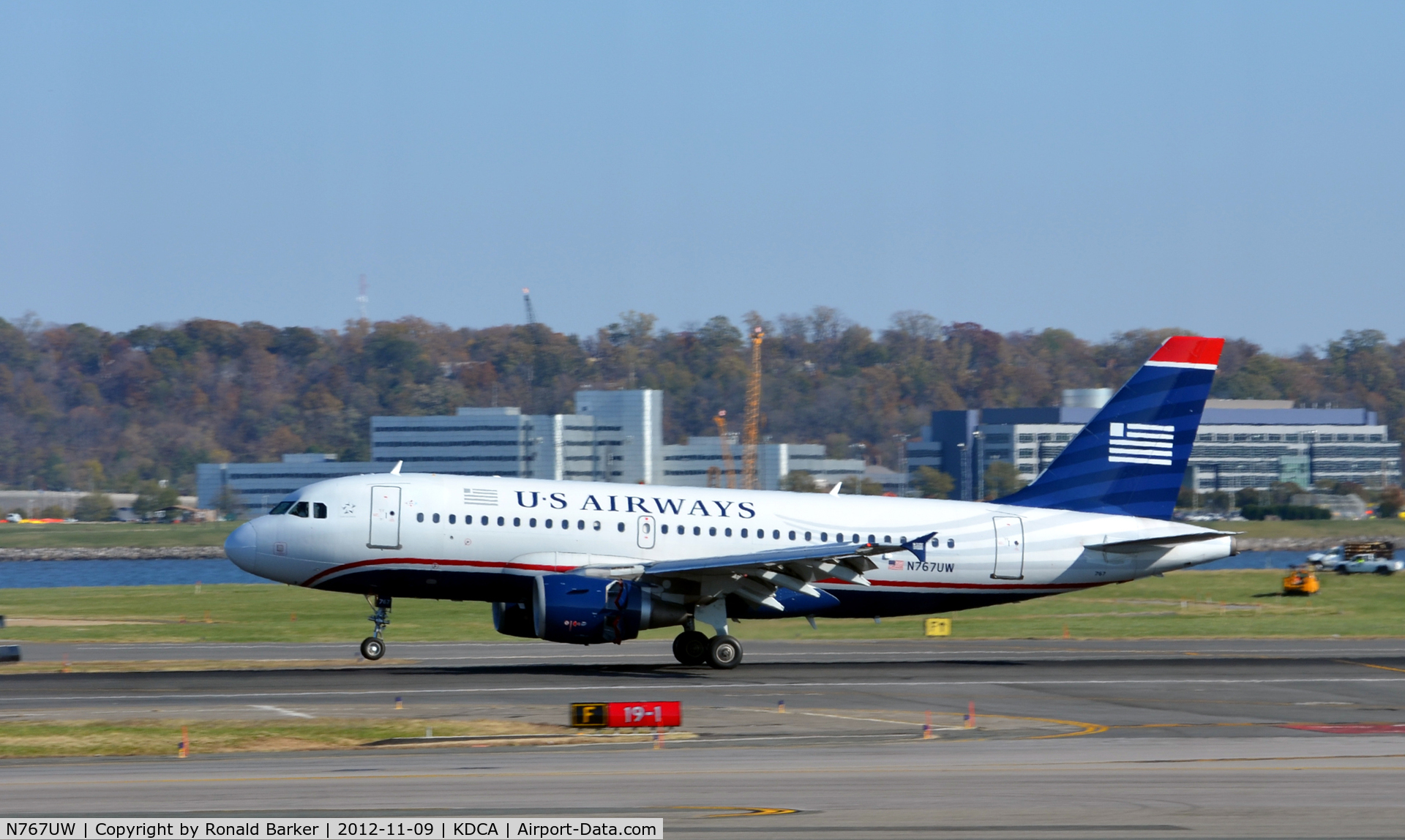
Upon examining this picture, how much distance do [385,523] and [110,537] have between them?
5585 inches

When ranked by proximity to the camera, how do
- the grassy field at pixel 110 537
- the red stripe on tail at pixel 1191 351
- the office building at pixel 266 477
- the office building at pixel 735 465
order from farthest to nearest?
the office building at pixel 735 465
the office building at pixel 266 477
the grassy field at pixel 110 537
the red stripe on tail at pixel 1191 351

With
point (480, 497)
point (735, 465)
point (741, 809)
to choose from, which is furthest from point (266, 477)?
point (741, 809)

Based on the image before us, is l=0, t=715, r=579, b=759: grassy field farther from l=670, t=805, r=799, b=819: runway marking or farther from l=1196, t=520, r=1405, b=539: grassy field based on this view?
l=1196, t=520, r=1405, b=539: grassy field

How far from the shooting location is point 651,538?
33.6 metres

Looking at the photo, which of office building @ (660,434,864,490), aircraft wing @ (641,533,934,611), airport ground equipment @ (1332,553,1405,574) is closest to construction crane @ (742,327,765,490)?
office building @ (660,434,864,490)

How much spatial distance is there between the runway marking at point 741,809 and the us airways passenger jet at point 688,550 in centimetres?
1458

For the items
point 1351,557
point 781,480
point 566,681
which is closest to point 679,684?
point 566,681

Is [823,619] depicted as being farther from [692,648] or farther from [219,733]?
[219,733]

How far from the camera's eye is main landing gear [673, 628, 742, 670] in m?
33.0

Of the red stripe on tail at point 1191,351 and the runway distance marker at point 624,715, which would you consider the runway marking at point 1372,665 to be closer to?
the red stripe on tail at point 1191,351

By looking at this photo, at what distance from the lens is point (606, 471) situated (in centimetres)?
19525

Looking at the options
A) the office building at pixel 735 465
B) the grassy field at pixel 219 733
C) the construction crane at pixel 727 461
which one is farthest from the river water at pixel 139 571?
the grassy field at pixel 219 733

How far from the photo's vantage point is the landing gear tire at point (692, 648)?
33.5 m

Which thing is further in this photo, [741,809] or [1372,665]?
[1372,665]
